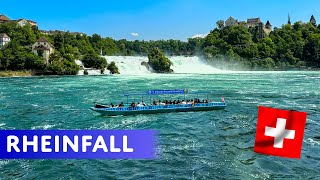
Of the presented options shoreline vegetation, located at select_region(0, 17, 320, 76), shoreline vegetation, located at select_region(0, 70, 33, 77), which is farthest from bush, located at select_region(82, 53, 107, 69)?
shoreline vegetation, located at select_region(0, 70, 33, 77)

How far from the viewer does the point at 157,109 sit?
4006 centimetres

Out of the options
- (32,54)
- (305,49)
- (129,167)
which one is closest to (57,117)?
(129,167)

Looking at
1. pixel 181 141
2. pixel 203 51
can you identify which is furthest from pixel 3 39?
pixel 181 141

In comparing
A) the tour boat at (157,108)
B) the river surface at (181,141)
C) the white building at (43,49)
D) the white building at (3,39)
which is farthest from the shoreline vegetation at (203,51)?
the tour boat at (157,108)

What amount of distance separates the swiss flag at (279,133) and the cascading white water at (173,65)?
367 feet

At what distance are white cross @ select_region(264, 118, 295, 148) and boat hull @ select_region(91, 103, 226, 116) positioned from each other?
33.1 metres

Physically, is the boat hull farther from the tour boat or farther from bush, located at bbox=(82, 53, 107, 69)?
bush, located at bbox=(82, 53, 107, 69)

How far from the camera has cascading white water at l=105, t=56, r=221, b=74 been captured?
120481mm

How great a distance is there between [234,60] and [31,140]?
140383 millimetres

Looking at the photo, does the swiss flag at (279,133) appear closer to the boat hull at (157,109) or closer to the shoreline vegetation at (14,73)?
the boat hull at (157,109)

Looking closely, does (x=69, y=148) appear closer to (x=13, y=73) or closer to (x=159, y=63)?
(x=13, y=73)

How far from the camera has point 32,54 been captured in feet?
365

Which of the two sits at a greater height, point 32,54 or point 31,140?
point 32,54

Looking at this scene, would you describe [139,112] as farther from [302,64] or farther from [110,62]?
[302,64]
